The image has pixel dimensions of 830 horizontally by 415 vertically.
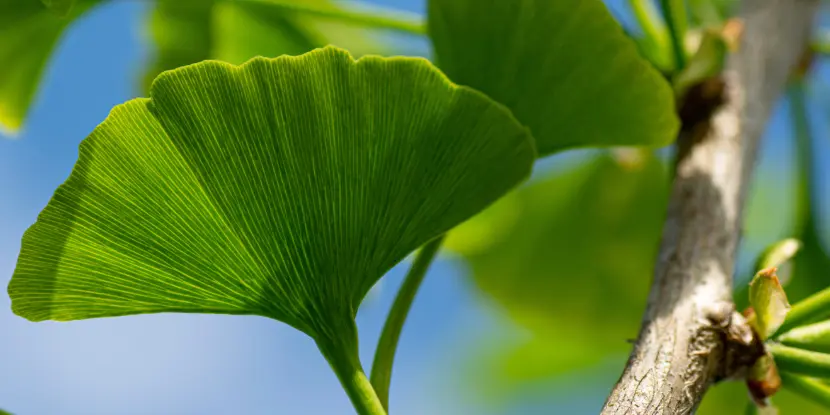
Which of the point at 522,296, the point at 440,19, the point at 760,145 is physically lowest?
the point at 522,296

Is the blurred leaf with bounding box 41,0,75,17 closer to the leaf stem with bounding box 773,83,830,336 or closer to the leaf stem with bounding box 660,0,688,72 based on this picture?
the leaf stem with bounding box 660,0,688,72

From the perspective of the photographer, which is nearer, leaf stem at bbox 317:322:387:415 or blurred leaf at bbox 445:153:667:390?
leaf stem at bbox 317:322:387:415

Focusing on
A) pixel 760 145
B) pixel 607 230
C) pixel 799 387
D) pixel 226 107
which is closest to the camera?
pixel 226 107

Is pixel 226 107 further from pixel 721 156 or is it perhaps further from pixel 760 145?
pixel 760 145

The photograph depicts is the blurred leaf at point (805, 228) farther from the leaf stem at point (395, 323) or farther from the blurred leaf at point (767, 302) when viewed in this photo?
the leaf stem at point (395, 323)

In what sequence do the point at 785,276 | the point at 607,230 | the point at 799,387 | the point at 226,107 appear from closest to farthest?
the point at 226,107
the point at 799,387
the point at 785,276
the point at 607,230

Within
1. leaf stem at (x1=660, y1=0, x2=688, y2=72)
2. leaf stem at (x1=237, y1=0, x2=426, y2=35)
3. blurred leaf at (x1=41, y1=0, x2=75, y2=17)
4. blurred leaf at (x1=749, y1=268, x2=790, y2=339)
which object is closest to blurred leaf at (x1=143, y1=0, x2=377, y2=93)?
leaf stem at (x1=237, y1=0, x2=426, y2=35)

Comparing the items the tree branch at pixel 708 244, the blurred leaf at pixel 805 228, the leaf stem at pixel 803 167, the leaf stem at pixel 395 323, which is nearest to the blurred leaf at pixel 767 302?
the tree branch at pixel 708 244

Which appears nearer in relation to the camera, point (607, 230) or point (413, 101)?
point (413, 101)

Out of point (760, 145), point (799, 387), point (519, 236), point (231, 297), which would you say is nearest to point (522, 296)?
point (519, 236)
